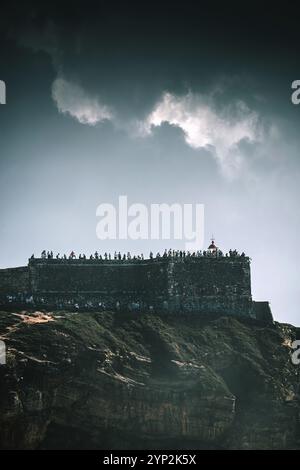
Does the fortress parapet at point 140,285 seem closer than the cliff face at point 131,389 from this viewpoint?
No

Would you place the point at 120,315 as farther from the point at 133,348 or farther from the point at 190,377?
the point at 190,377

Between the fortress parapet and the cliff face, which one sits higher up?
the fortress parapet

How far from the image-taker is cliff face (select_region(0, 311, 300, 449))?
2685 inches

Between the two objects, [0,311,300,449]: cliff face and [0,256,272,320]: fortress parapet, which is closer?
[0,311,300,449]: cliff face

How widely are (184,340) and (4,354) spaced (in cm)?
2001

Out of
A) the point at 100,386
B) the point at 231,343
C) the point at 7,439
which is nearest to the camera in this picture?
the point at 7,439

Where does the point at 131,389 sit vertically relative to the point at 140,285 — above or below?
below

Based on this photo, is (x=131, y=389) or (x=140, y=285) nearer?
(x=131, y=389)

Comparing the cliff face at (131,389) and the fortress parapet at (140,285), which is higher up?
the fortress parapet at (140,285)

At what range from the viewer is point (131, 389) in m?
71.1

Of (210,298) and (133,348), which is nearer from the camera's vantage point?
(133,348)

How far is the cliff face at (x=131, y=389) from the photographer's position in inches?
2685

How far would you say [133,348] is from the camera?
75.6m
